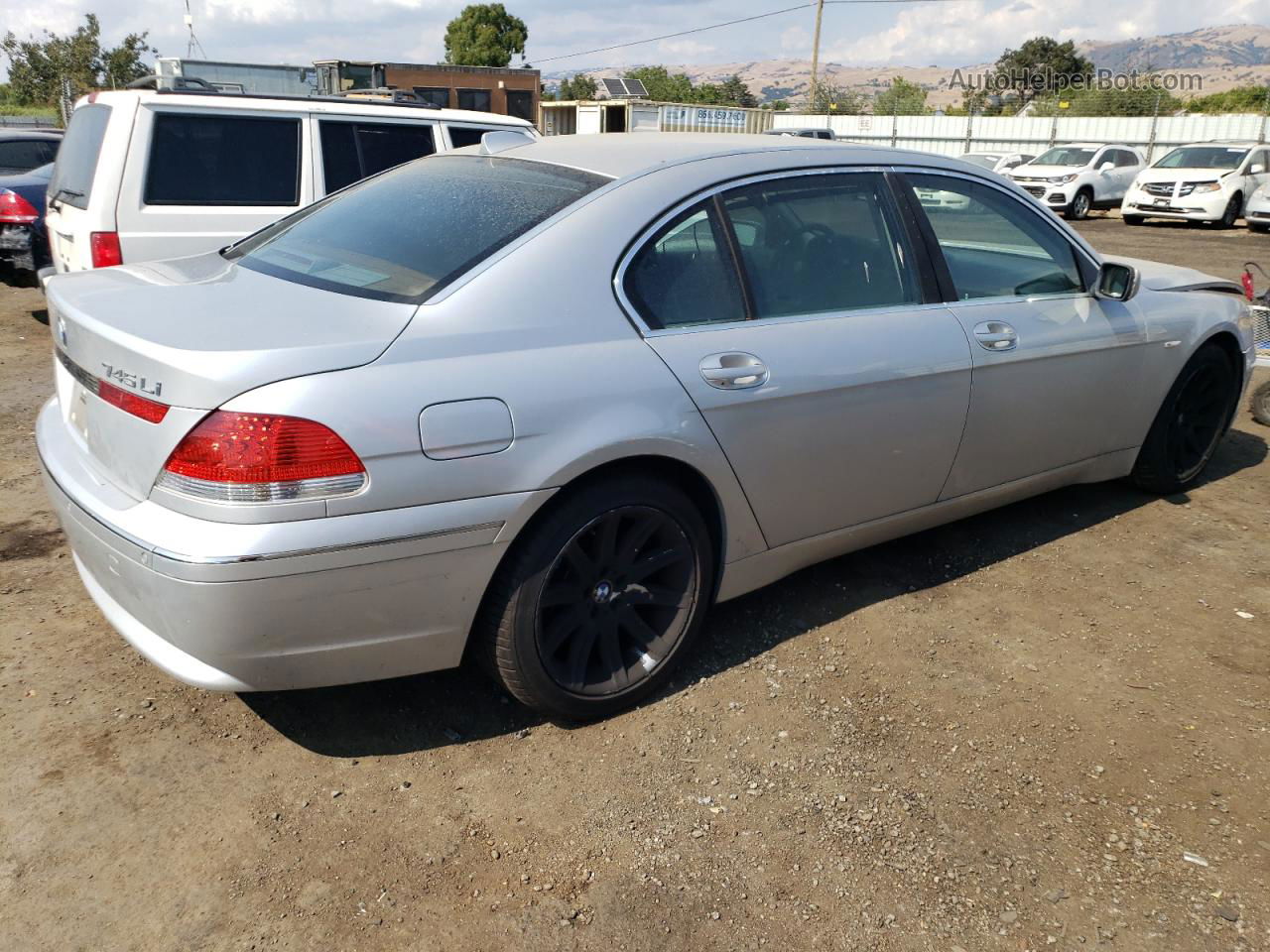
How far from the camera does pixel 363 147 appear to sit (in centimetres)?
659

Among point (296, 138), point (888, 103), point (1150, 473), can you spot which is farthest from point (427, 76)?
point (1150, 473)

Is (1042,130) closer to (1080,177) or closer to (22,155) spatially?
(1080,177)

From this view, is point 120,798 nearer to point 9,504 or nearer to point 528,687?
point 528,687

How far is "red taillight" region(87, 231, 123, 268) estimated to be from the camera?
556cm

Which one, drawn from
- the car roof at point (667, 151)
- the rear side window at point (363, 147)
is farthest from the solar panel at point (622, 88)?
the car roof at point (667, 151)

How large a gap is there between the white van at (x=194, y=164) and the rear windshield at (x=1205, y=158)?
1939 cm

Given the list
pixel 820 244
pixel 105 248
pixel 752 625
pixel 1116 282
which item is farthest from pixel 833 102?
pixel 752 625

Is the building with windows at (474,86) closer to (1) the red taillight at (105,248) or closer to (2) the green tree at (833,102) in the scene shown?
(2) the green tree at (833,102)

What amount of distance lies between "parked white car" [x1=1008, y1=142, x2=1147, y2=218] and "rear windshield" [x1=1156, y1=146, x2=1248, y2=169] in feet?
4.35

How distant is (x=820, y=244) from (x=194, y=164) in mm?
4123

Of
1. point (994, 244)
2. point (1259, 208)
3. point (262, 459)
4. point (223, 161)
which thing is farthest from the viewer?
point (1259, 208)

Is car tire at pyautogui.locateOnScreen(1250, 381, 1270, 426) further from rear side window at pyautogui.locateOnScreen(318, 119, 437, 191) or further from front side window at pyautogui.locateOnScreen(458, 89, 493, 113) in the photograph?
front side window at pyautogui.locateOnScreen(458, 89, 493, 113)

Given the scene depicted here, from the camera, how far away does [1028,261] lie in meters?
4.11

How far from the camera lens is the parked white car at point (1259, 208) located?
19.7 meters
